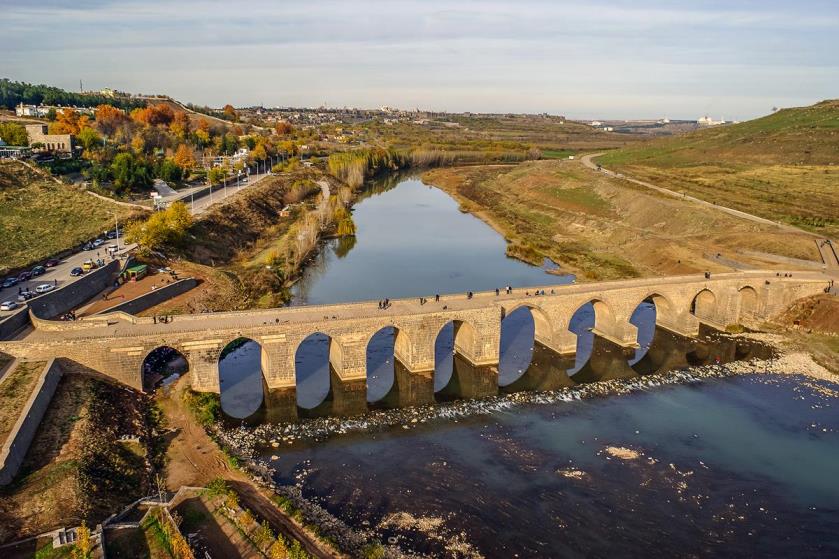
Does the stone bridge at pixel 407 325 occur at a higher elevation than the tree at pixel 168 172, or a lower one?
lower

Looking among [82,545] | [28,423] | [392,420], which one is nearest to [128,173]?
[28,423]

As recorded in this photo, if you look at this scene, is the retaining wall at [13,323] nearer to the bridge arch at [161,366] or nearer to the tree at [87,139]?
the bridge arch at [161,366]

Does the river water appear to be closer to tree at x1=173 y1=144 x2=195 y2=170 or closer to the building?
the building

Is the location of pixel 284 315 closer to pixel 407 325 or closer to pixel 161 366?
pixel 407 325

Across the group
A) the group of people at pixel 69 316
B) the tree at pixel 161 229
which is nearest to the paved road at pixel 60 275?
the tree at pixel 161 229

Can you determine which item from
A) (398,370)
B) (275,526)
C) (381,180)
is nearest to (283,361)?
(398,370)

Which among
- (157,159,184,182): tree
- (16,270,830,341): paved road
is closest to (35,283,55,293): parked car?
(16,270,830,341): paved road
